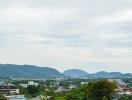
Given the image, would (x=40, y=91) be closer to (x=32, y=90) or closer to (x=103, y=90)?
(x=32, y=90)

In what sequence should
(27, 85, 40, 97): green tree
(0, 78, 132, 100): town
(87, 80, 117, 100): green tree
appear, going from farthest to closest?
1. (27, 85, 40, 97): green tree
2. (0, 78, 132, 100): town
3. (87, 80, 117, 100): green tree

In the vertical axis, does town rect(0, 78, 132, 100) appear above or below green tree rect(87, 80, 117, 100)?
above

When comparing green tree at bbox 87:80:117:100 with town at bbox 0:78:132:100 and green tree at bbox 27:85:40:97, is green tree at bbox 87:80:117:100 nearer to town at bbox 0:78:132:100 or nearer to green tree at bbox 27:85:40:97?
town at bbox 0:78:132:100

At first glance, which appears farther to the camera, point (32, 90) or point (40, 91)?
point (40, 91)

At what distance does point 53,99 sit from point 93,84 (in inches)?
601

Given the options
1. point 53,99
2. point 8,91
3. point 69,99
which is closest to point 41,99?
point 53,99

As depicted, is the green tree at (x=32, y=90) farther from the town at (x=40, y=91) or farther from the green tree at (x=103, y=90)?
the green tree at (x=103, y=90)

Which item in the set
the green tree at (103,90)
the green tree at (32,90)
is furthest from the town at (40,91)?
the green tree at (103,90)

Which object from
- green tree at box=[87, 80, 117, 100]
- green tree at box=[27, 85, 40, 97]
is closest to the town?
green tree at box=[27, 85, 40, 97]

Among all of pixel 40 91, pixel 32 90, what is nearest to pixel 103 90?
pixel 40 91

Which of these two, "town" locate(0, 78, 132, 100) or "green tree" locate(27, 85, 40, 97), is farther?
"green tree" locate(27, 85, 40, 97)

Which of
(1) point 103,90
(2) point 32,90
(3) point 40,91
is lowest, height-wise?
(1) point 103,90

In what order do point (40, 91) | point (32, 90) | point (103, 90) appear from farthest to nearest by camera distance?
point (40, 91)
point (32, 90)
point (103, 90)

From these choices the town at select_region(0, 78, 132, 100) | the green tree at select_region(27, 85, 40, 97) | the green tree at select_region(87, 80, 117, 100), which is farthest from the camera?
the green tree at select_region(27, 85, 40, 97)
